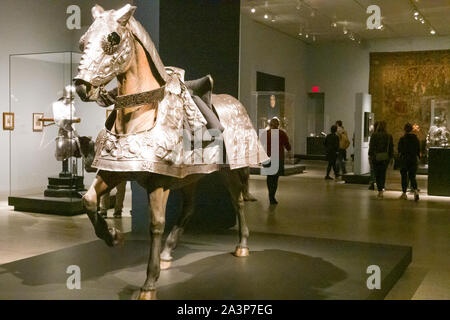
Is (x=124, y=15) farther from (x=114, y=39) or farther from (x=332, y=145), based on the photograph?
(x=332, y=145)

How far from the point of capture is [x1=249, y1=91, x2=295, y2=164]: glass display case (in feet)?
55.4

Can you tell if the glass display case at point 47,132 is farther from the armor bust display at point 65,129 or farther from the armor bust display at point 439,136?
the armor bust display at point 439,136

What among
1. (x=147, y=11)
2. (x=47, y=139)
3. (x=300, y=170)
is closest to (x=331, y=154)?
(x=300, y=170)

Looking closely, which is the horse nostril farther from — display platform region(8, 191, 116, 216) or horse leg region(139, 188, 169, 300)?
display platform region(8, 191, 116, 216)

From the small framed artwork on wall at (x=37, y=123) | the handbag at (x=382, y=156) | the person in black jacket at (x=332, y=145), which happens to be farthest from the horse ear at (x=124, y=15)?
the person in black jacket at (x=332, y=145)

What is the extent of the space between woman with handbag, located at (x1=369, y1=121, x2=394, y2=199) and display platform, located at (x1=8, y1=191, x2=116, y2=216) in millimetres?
5944

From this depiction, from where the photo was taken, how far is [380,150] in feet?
37.2

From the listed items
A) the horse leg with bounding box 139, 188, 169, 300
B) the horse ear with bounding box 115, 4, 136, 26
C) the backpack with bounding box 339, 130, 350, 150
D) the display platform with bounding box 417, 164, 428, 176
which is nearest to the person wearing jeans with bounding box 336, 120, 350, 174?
the backpack with bounding box 339, 130, 350, 150

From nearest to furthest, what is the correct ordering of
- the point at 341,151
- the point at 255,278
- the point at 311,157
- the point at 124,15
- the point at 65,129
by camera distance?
1. the point at 124,15
2. the point at 255,278
3. the point at 65,129
4. the point at 341,151
5. the point at 311,157

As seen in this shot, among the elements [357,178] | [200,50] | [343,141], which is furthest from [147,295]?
[343,141]

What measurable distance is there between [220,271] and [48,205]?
212 inches

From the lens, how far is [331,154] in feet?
49.3

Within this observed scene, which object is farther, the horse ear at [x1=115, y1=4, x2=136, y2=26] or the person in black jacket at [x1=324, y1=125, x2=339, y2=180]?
the person in black jacket at [x1=324, y1=125, x2=339, y2=180]
